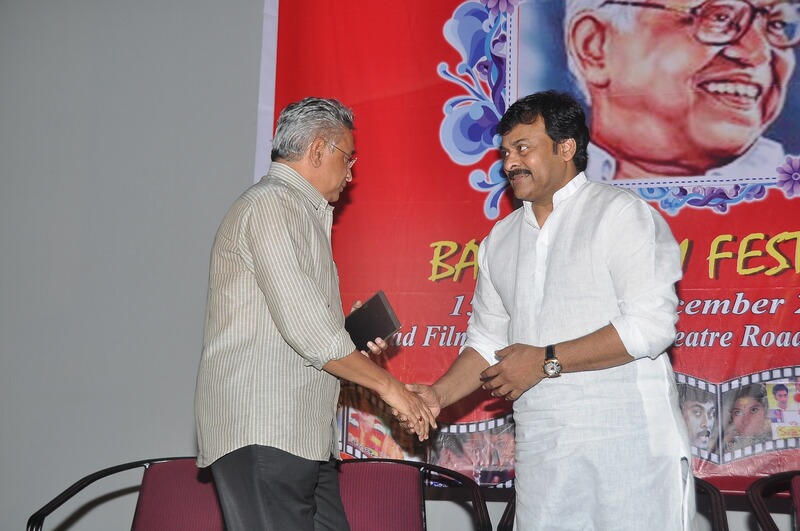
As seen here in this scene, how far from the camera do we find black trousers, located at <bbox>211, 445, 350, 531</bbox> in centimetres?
203

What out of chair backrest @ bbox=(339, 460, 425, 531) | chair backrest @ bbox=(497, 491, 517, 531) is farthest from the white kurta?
chair backrest @ bbox=(339, 460, 425, 531)

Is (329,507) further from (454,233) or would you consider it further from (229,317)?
(454,233)

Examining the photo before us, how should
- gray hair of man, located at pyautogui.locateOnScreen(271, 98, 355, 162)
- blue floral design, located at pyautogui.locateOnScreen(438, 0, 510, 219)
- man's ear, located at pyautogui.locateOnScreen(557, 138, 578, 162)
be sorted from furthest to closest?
blue floral design, located at pyautogui.locateOnScreen(438, 0, 510, 219) < man's ear, located at pyautogui.locateOnScreen(557, 138, 578, 162) < gray hair of man, located at pyautogui.locateOnScreen(271, 98, 355, 162)

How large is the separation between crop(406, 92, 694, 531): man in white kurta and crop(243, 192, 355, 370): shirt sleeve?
1.93 ft

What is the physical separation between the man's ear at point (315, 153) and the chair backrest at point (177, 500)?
1.46m

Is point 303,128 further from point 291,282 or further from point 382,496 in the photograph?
point 382,496

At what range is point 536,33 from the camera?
3.36 metres

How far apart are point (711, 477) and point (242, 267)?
195 cm

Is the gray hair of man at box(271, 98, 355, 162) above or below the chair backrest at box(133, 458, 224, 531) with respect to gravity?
above

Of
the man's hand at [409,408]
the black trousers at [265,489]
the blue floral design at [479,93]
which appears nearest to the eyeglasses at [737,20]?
the blue floral design at [479,93]

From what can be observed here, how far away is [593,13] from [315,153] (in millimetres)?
1545

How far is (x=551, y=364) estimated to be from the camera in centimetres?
228

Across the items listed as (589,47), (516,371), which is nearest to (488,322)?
(516,371)

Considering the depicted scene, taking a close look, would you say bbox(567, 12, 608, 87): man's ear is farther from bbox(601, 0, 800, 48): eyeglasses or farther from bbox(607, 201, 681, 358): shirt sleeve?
bbox(607, 201, 681, 358): shirt sleeve
